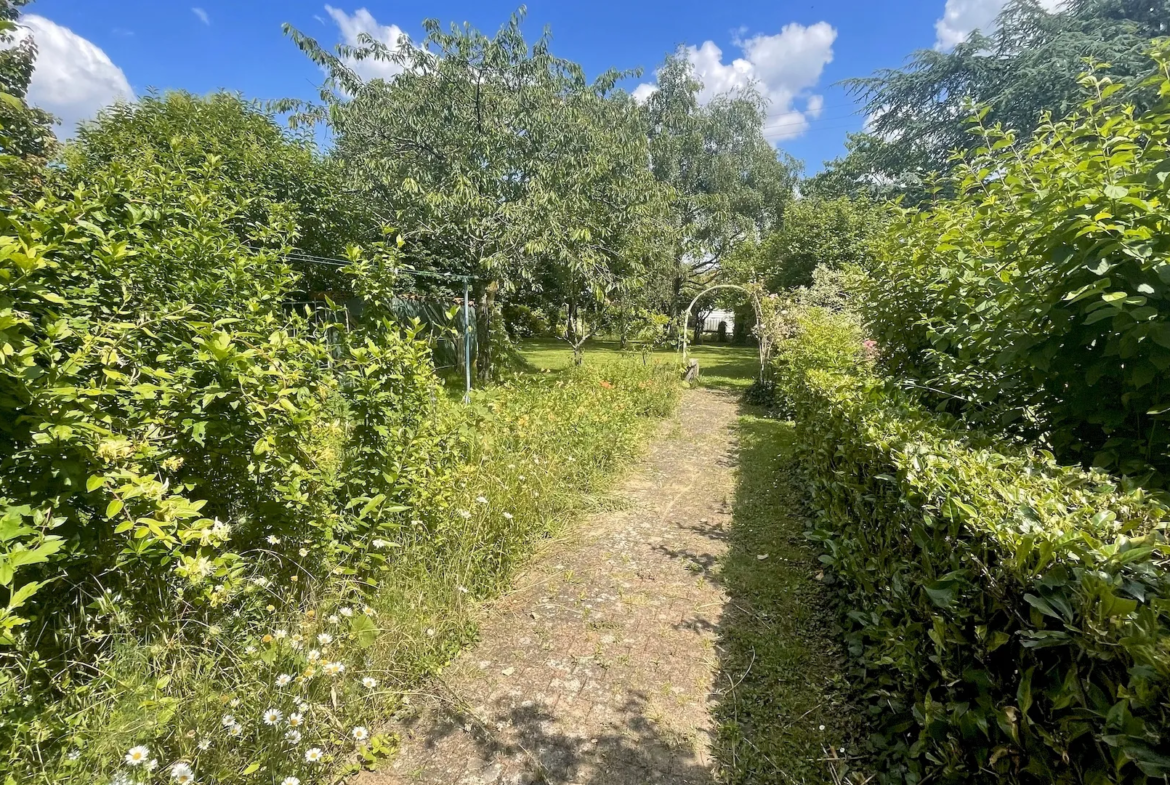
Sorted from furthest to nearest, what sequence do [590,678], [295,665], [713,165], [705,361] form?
[713,165] < [705,361] < [590,678] < [295,665]

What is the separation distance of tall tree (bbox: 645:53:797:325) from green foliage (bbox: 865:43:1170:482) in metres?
15.4

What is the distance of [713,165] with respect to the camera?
764 inches

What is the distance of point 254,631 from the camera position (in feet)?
6.91

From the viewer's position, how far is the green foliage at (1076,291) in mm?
1674

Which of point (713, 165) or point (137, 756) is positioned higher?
point (713, 165)

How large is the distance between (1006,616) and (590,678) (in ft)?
5.95

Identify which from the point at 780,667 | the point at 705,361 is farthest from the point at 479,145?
the point at 705,361

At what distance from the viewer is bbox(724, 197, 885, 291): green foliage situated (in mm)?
12552

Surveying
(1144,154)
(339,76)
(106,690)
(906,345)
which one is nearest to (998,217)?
(1144,154)

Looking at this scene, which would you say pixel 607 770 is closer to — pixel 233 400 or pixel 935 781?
pixel 935 781

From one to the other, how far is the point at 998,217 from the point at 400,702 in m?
3.72

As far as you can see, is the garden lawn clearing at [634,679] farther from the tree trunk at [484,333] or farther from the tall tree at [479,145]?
the tree trunk at [484,333]

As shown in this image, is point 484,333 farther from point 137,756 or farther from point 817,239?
point 817,239

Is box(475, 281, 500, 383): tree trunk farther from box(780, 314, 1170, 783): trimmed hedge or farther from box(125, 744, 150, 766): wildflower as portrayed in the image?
box(125, 744, 150, 766): wildflower
